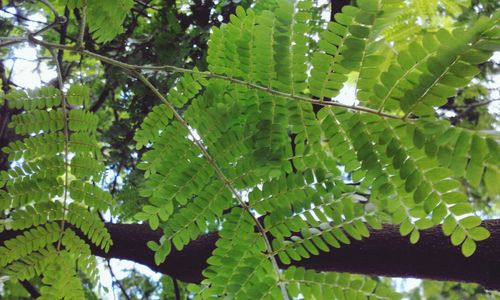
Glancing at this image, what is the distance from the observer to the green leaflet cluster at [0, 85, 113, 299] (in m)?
1.58

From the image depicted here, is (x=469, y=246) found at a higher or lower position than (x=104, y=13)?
lower

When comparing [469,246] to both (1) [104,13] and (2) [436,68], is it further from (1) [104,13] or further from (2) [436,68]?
(1) [104,13]

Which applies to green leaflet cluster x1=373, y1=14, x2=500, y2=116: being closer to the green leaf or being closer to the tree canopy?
the tree canopy

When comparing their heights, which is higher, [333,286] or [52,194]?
[52,194]

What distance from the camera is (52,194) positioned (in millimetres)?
1659

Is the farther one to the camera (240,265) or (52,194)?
(52,194)

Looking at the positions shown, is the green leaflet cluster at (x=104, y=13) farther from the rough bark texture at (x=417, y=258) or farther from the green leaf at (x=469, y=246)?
the green leaf at (x=469, y=246)

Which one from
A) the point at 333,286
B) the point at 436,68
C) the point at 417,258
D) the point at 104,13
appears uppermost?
the point at 104,13

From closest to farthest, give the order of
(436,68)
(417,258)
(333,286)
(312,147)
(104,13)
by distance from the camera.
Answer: (436,68), (333,286), (312,147), (104,13), (417,258)

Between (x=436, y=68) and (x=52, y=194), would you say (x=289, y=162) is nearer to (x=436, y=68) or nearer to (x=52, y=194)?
(x=436, y=68)

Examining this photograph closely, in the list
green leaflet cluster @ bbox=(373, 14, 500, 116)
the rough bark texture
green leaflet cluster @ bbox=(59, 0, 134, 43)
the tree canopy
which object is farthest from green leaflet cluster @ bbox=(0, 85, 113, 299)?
green leaflet cluster @ bbox=(373, 14, 500, 116)

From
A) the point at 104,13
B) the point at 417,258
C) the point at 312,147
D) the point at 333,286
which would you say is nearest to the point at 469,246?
the point at 333,286

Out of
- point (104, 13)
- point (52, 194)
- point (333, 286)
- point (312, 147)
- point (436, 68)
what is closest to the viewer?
point (436, 68)

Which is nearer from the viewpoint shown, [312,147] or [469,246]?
[469,246]
